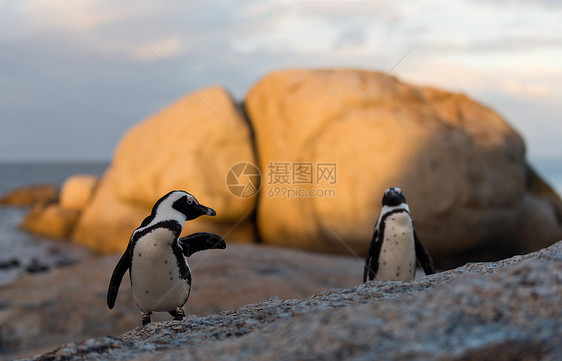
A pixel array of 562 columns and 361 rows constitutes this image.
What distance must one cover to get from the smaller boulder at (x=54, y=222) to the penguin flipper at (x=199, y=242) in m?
8.87

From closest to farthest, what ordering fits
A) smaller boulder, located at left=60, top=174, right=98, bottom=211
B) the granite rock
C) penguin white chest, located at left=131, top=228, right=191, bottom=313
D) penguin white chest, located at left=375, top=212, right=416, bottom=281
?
penguin white chest, located at left=131, top=228, right=191, bottom=313 < penguin white chest, located at left=375, top=212, right=416, bottom=281 < the granite rock < smaller boulder, located at left=60, top=174, right=98, bottom=211

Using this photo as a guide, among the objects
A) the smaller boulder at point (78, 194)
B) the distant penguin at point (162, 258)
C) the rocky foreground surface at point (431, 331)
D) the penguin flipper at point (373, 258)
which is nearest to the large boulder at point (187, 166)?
the smaller boulder at point (78, 194)

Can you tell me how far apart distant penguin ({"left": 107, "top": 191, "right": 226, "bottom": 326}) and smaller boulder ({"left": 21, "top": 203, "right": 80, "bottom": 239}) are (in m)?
8.87

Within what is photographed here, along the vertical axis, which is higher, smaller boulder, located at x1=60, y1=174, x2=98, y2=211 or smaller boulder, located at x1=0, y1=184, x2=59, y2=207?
smaller boulder, located at x1=60, y1=174, x2=98, y2=211

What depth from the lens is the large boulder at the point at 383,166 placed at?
24.5 ft

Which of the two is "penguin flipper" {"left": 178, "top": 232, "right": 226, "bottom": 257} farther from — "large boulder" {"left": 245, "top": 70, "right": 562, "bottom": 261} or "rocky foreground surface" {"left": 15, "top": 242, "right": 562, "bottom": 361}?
"large boulder" {"left": 245, "top": 70, "right": 562, "bottom": 261}

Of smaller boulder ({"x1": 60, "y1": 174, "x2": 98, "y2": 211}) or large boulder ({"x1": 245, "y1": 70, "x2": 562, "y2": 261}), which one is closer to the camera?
large boulder ({"x1": 245, "y1": 70, "x2": 562, "y2": 261})

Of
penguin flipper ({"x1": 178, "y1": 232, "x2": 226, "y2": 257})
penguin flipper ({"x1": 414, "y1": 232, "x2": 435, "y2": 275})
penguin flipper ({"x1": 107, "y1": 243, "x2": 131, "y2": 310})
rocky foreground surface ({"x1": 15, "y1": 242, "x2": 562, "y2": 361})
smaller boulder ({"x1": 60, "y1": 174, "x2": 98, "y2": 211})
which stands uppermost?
rocky foreground surface ({"x1": 15, "y1": 242, "x2": 562, "y2": 361})

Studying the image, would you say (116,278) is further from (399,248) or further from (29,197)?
(29,197)

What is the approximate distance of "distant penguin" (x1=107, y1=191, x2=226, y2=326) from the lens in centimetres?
237

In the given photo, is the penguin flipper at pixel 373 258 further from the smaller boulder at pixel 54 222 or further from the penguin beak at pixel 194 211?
the smaller boulder at pixel 54 222

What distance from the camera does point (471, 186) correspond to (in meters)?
7.68

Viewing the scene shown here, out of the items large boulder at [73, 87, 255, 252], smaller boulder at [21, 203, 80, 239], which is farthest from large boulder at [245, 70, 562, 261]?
smaller boulder at [21, 203, 80, 239]

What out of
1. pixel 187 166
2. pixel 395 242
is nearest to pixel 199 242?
pixel 395 242
